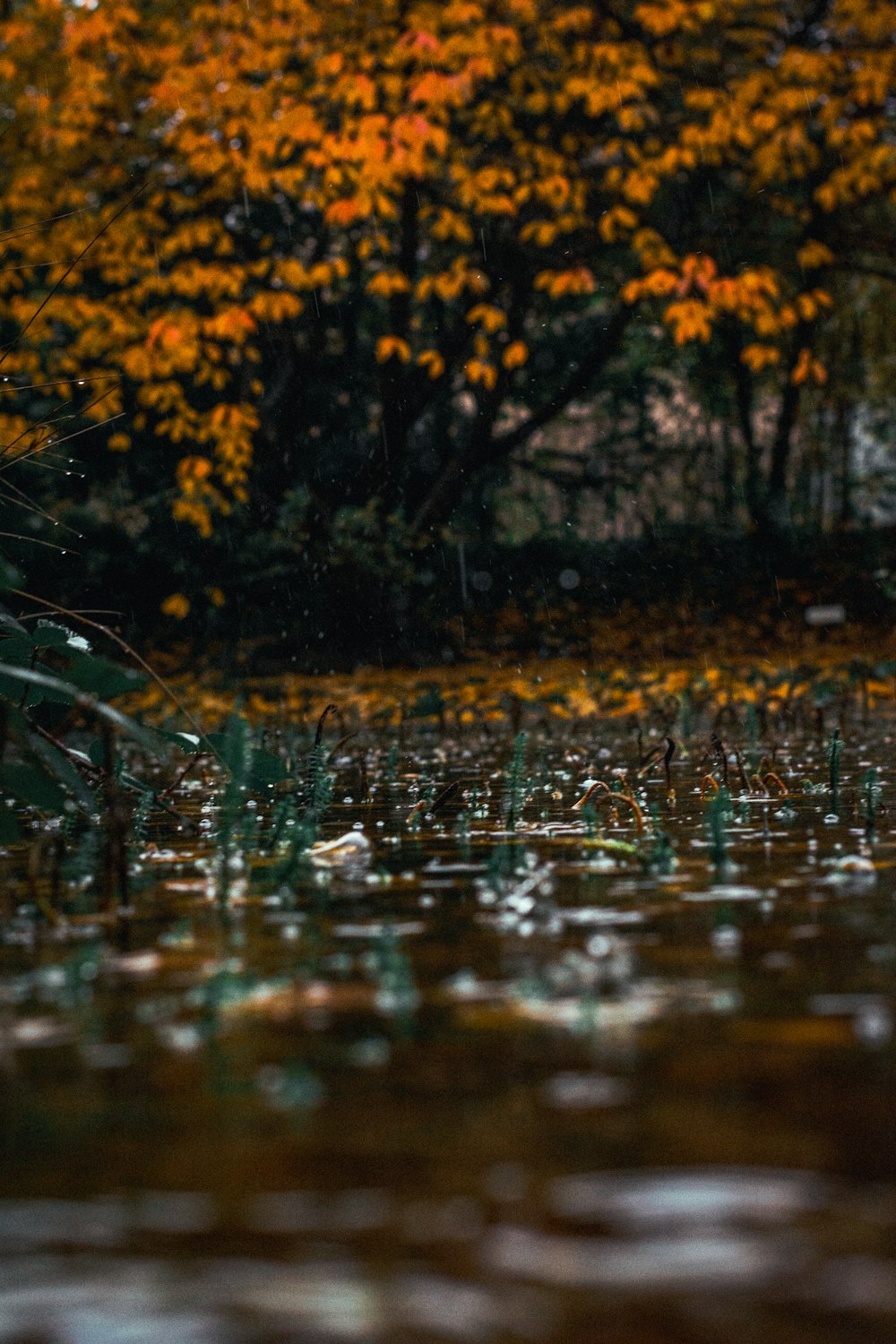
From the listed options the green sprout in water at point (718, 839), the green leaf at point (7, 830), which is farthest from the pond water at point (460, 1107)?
the green leaf at point (7, 830)

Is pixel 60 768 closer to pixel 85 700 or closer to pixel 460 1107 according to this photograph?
pixel 85 700

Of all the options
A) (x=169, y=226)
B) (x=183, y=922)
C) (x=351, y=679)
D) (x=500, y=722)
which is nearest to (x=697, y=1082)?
(x=183, y=922)

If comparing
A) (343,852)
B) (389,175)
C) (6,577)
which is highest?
(389,175)

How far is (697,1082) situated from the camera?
166 cm

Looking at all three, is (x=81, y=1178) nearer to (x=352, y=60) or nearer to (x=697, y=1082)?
(x=697, y=1082)

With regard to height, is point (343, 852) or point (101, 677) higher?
point (101, 677)

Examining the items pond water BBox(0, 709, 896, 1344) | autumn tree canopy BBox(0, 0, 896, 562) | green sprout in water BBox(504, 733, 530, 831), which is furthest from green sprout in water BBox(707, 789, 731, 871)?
autumn tree canopy BBox(0, 0, 896, 562)

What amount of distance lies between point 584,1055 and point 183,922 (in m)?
1.11

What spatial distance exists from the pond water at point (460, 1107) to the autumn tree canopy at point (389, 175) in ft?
28.5

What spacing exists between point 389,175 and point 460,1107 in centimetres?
1133

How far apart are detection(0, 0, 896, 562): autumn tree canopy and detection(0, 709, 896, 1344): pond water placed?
28.5ft

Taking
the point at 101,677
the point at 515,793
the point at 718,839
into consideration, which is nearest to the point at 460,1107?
the point at 718,839

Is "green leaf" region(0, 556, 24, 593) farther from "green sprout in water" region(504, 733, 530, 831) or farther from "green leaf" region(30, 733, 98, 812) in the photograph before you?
"green sprout in water" region(504, 733, 530, 831)

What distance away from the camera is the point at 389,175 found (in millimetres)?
12234
